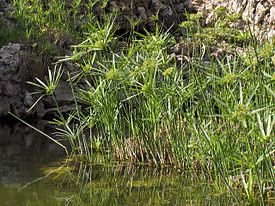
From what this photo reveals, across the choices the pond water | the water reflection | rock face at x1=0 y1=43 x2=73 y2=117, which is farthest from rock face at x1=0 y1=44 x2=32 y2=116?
the pond water

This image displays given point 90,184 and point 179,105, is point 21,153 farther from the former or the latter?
point 179,105

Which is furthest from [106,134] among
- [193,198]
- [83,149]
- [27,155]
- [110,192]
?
[193,198]

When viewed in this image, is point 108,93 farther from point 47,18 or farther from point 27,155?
point 47,18

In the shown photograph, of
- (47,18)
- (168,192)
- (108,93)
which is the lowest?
(168,192)

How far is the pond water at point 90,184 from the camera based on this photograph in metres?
3.21

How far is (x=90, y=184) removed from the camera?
3576mm

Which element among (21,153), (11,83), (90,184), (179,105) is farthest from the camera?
(11,83)

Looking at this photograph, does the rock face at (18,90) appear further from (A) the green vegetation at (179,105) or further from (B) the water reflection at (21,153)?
(A) the green vegetation at (179,105)

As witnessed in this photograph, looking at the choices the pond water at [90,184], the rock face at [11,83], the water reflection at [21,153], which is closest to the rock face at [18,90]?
the rock face at [11,83]

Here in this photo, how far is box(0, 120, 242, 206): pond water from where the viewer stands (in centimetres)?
321

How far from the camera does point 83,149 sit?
459 cm

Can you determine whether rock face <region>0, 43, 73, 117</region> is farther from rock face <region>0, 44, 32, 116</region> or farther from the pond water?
the pond water

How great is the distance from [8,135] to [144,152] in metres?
1.75

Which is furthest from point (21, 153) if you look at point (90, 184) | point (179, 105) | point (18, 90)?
point (18, 90)
